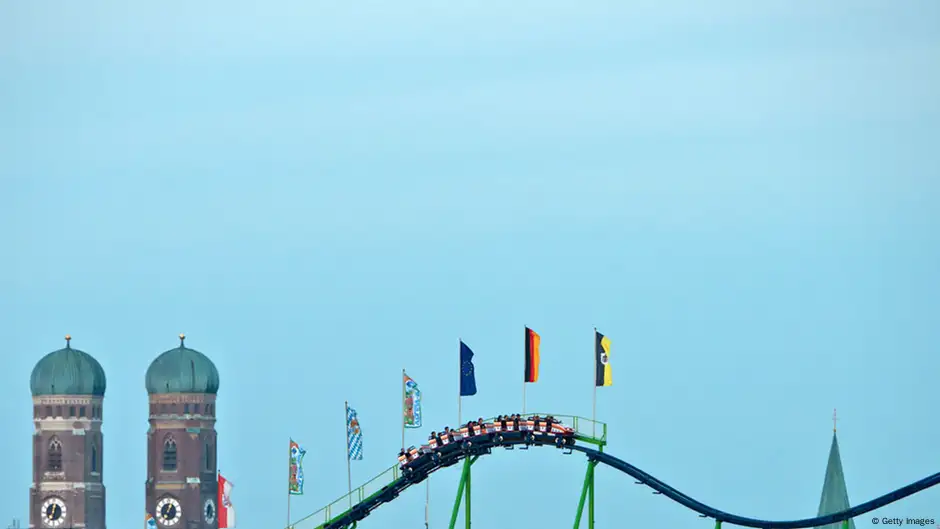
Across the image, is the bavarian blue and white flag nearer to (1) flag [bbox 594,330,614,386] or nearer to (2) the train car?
(2) the train car

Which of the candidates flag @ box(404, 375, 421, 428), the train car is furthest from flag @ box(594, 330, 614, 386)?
flag @ box(404, 375, 421, 428)

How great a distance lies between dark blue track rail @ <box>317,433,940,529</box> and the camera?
144 meters

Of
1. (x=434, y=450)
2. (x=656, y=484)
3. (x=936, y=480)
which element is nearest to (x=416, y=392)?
(x=434, y=450)

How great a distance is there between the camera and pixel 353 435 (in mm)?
167250

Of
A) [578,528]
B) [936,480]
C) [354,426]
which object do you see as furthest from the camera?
[354,426]

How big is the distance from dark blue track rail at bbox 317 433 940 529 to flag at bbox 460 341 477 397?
3.10m

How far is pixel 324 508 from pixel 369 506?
3601 millimetres

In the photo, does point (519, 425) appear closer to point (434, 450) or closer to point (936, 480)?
point (434, 450)

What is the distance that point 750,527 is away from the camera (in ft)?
486

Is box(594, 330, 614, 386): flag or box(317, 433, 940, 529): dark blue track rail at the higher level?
box(594, 330, 614, 386): flag

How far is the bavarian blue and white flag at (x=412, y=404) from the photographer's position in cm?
15900

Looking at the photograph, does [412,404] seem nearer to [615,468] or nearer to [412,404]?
[412,404]

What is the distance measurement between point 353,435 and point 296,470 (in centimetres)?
1257

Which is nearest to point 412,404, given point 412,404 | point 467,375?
point 412,404
